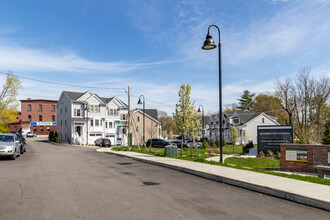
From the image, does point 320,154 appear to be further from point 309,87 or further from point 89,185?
point 309,87

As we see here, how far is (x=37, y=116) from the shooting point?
2857 inches

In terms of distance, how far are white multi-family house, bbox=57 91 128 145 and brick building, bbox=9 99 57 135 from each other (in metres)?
17.1

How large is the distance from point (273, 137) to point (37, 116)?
66839 millimetres

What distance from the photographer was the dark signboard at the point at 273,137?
942 inches

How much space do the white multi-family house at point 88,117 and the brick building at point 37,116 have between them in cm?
1706

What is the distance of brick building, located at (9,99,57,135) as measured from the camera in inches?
2798

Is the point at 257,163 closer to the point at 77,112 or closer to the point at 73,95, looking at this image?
the point at 77,112

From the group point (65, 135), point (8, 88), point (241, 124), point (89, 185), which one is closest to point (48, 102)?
point (65, 135)

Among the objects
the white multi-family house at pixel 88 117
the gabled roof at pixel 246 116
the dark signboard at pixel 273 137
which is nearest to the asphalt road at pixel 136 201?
the dark signboard at pixel 273 137

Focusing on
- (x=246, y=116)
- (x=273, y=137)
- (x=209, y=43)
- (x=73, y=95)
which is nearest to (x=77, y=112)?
(x=73, y=95)

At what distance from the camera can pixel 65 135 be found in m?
54.8

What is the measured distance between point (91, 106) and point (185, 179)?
1832 inches

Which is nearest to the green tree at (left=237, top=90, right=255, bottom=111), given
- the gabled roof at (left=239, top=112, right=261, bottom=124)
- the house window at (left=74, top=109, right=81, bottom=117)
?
the gabled roof at (left=239, top=112, right=261, bottom=124)

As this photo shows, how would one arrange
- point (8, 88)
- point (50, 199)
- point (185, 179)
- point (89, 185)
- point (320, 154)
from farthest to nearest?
point (8, 88) → point (320, 154) → point (185, 179) → point (89, 185) → point (50, 199)
